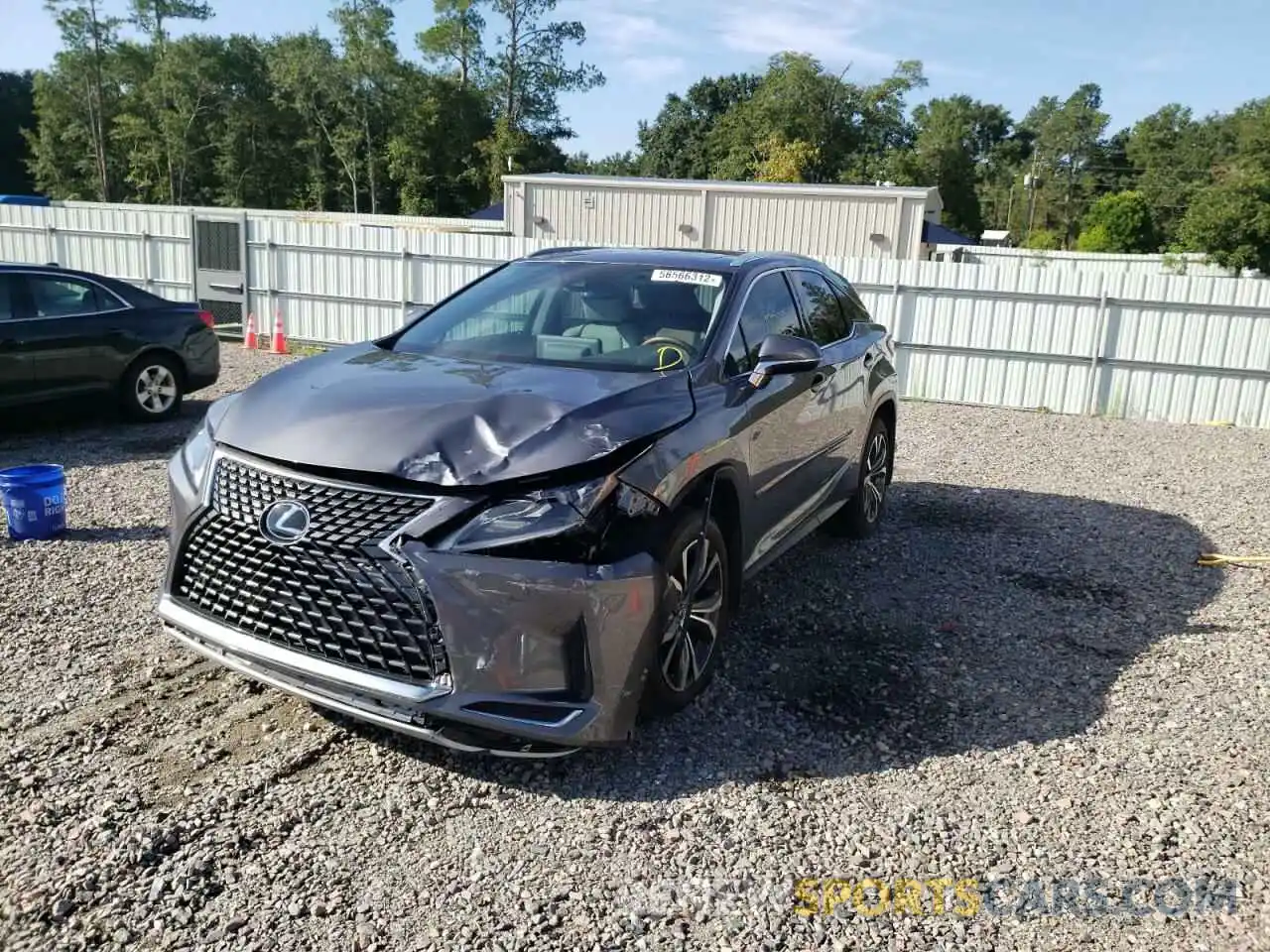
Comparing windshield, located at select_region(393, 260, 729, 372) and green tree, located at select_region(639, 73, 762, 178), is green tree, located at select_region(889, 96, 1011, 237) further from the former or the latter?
windshield, located at select_region(393, 260, 729, 372)

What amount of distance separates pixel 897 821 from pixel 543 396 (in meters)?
1.86

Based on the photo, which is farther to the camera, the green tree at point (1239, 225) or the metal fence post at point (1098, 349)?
the green tree at point (1239, 225)

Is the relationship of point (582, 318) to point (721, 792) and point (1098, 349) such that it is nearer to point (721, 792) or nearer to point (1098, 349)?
point (721, 792)

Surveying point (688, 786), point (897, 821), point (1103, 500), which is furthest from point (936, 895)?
point (1103, 500)

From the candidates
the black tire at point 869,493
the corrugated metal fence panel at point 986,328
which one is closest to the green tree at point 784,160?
the corrugated metal fence panel at point 986,328

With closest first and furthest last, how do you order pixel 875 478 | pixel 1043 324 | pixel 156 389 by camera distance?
pixel 875 478 → pixel 156 389 → pixel 1043 324

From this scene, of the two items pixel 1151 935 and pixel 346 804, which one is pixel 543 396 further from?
pixel 1151 935

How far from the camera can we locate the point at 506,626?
9.91ft

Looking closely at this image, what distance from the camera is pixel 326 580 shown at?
313cm

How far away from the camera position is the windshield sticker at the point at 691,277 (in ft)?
15.2

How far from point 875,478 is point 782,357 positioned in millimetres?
2598

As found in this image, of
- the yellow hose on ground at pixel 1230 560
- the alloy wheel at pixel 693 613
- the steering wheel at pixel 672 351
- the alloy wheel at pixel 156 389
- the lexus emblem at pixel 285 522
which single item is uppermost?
the steering wheel at pixel 672 351

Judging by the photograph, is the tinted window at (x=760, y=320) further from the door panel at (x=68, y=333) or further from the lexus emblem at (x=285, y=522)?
the door panel at (x=68, y=333)

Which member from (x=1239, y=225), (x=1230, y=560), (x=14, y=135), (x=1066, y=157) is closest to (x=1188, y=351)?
(x=1230, y=560)
